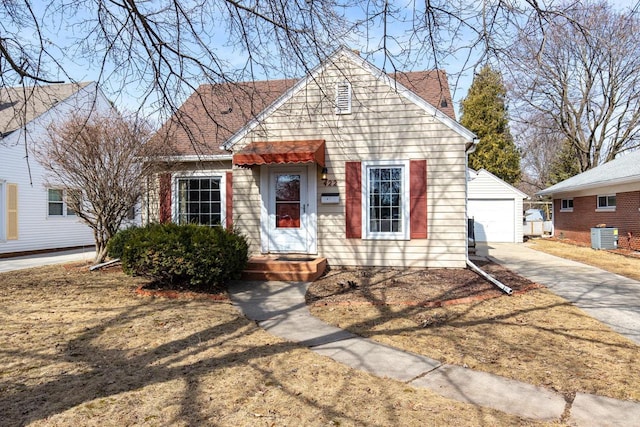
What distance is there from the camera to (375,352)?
4324mm

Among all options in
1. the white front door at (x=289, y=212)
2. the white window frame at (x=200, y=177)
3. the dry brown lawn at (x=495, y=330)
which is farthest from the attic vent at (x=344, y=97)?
the dry brown lawn at (x=495, y=330)

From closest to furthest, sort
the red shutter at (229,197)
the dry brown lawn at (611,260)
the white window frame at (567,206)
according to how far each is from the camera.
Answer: the dry brown lawn at (611,260), the red shutter at (229,197), the white window frame at (567,206)

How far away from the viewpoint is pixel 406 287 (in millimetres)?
7664

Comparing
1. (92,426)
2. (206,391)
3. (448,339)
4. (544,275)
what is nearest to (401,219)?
(544,275)

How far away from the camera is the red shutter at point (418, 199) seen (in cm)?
954

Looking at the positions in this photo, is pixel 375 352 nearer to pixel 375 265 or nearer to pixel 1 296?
pixel 375 265

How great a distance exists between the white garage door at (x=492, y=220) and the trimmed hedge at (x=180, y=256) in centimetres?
1637

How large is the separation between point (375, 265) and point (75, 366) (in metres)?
6.96

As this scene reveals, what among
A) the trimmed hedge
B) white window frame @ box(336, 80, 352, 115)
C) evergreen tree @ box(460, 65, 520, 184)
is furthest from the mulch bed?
evergreen tree @ box(460, 65, 520, 184)

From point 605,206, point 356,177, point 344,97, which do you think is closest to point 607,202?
point 605,206

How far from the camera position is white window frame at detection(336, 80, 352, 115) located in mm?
9828

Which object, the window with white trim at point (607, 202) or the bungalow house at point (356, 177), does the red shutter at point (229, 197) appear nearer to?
the bungalow house at point (356, 177)

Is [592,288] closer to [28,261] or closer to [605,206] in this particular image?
[605,206]

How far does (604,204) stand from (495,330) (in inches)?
622
